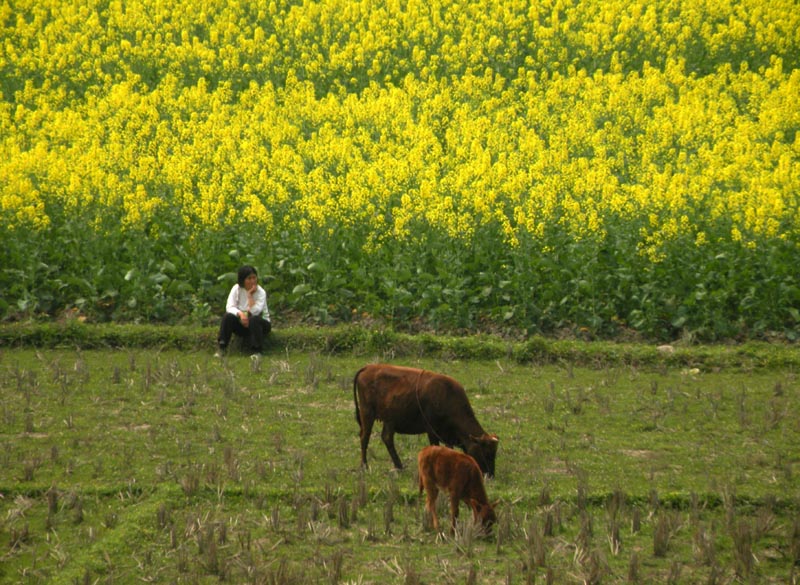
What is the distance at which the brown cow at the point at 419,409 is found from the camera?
292 inches

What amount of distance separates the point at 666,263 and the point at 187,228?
18.8 ft

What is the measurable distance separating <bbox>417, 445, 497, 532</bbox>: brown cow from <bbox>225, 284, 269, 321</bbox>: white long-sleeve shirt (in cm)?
539

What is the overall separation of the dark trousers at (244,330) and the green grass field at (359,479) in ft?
1.81

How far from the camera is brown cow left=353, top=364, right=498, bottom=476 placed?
742 cm

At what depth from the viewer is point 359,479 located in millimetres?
7492

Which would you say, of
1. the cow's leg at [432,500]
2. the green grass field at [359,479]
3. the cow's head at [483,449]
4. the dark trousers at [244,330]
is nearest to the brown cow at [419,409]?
the cow's head at [483,449]

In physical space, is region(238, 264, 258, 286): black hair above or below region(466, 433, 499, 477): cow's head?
above

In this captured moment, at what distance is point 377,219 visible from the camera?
45.8 feet

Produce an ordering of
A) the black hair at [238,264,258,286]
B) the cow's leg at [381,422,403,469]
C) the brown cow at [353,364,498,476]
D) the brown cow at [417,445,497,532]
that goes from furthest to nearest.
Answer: the black hair at [238,264,258,286] → the cow's leg at [381,422,403,469] → the brown cow at [353,364,498,476] → the brown cow at [417,445,497,532]

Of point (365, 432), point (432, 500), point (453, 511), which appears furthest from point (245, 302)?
point (453, 511)

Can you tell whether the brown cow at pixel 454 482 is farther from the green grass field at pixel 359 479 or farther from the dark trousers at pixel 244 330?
the dark trousers at pixel 244 330

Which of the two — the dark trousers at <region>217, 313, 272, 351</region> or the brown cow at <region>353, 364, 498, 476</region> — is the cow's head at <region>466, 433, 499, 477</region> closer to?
the brown cow at <region>353, 364, 498, 476</region>

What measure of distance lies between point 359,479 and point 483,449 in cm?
85

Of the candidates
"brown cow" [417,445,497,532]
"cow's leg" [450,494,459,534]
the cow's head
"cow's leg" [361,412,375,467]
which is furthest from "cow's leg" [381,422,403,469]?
"cow's leg" [450,494,459,534]
